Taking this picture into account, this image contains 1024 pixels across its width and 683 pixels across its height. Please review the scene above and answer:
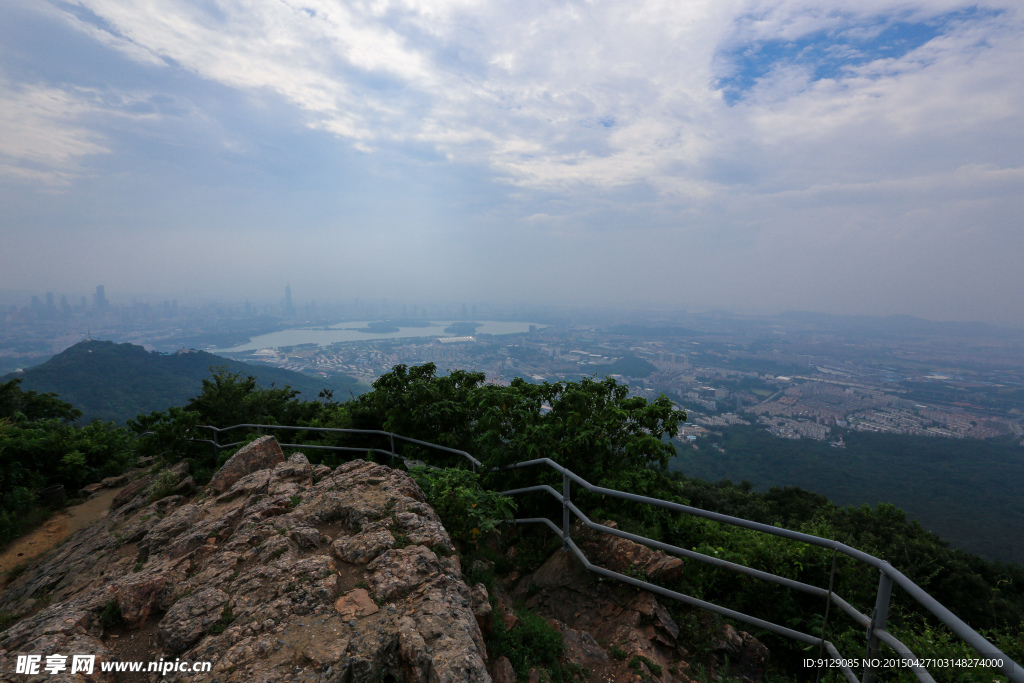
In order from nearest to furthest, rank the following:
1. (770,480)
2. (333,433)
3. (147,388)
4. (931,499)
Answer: (333,433) < (931,499) < (770,480) < (147,388)

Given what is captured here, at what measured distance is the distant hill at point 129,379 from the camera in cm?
5134

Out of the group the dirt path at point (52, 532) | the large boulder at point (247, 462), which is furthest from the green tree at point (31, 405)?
the large boulder at point (247, 462)

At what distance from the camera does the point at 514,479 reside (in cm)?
476

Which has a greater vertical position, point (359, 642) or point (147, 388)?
point (359, 642)

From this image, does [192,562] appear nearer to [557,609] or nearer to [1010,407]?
[557,609]

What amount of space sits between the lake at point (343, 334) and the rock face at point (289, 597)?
4527 inches

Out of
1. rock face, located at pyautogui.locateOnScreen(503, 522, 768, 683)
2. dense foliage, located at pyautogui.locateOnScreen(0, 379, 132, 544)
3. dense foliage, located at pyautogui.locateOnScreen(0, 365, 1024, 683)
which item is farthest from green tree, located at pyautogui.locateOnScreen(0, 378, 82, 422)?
rock face, located at pyautogui.locateOnScreen(503, 522, 768, 683)

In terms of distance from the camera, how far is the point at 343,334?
13912 cm

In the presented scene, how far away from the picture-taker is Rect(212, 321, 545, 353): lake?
400 ft

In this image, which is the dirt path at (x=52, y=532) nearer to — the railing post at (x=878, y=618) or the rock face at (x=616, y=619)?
the rock face at (x=616, y=619)

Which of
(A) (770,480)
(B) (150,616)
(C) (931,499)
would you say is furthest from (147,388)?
(C) (931,499)

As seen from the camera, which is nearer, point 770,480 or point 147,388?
point 770,480

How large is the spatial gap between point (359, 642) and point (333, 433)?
18.0ft

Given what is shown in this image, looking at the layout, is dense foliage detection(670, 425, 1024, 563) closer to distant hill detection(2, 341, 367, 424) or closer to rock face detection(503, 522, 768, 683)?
rock face detection(503, 522, 768, 683)
